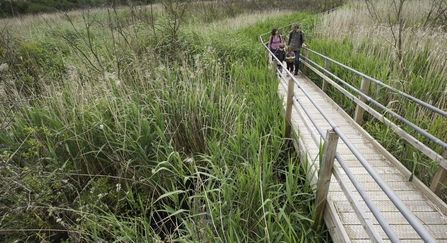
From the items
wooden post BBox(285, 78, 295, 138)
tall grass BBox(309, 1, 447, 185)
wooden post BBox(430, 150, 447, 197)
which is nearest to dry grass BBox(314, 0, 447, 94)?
tall grass BBox(309, 1, 447, 185)

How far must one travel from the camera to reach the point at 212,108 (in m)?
3.39

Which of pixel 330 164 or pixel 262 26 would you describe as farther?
pixel 262 26

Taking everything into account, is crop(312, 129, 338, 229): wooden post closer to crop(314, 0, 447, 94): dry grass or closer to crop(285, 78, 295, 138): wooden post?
crop(285, 78, 295, 138): wooden post

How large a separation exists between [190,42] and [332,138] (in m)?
5.81

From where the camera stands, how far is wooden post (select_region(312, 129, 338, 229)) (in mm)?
1879

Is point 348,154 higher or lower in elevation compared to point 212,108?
lower

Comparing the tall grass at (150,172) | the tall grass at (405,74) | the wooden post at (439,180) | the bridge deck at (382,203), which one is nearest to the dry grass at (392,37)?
the tall grass at (405,74)

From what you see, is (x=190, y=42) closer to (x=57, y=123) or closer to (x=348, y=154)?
(x=57, y=123)

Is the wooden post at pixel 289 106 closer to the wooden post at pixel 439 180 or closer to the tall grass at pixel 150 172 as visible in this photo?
the tall grass at pixel 150 172

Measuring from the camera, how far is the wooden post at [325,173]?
6.16 ft

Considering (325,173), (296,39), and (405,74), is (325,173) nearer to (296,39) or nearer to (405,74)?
(405,74)

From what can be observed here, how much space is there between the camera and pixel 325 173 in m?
2.00

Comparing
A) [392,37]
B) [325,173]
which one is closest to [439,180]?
[325,173]

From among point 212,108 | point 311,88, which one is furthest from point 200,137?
point 311,88
